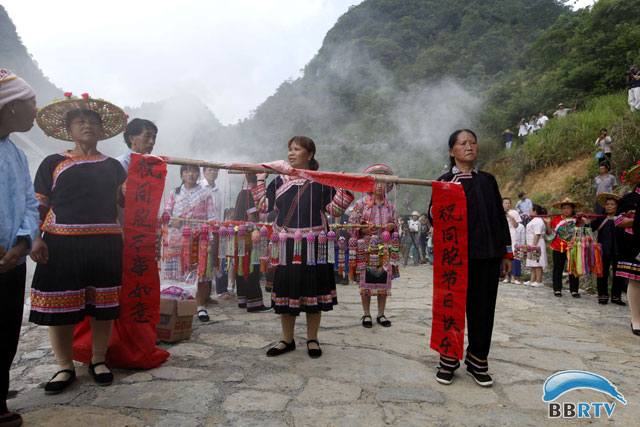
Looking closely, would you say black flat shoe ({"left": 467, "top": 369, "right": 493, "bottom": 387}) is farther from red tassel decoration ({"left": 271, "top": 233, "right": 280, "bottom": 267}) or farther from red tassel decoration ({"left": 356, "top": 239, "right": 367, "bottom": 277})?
red tassel decoration ({"left": 271, "top": 233, "right": 280, "bottom": 267})

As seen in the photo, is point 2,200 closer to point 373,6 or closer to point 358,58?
point 358,58

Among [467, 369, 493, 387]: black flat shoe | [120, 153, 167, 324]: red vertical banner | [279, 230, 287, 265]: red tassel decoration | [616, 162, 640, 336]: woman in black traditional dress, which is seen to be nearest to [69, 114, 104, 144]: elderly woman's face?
[120, 153, 167, 324]: red vertical banner

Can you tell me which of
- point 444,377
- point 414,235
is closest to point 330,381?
point 444,377

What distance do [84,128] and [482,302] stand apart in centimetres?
344

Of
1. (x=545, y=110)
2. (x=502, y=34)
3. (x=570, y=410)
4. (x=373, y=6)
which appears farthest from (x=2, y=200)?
(x=373, y=6)

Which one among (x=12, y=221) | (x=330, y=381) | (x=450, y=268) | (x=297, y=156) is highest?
(x=297, y=156)

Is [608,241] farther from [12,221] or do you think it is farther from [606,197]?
[12,221]

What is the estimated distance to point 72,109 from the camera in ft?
9.68

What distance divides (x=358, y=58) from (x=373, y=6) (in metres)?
17.3

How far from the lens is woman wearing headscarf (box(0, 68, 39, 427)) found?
6.82 feet

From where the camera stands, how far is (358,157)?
113 ft

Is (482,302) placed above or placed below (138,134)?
below

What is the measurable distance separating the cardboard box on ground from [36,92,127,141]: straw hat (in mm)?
1729

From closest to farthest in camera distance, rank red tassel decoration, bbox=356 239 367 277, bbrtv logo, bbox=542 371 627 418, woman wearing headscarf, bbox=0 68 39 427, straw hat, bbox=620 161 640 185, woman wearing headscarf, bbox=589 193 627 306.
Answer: woman wearing headscarf, bbox=0 68 39 427 < bbrtv logo, bbox=542 371 627 418 < red tassel decoration, bbox=356 239 367 277 < straw hat, bbox=620 161 640 185 < woman wearing headscarf, bbox=589 193 627 306
